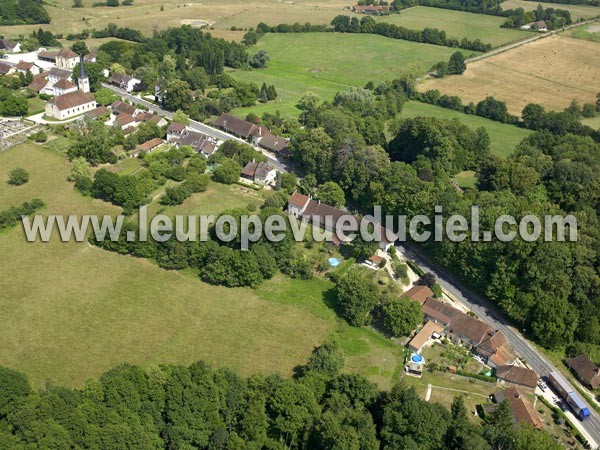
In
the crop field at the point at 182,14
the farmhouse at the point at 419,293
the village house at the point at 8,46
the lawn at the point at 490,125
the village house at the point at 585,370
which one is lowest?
the village house at the point at 585,370

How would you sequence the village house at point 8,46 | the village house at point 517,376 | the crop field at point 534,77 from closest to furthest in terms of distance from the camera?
the village house at point 517,376, the crop field at point 534,77, the village house at point 8,46

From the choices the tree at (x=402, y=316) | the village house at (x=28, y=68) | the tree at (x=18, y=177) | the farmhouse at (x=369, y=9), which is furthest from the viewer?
the farmhouse at (x=369, y=9)

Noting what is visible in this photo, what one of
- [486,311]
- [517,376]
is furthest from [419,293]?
[517,376]

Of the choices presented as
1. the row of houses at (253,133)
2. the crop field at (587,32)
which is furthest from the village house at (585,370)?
the crop field at (587,32)

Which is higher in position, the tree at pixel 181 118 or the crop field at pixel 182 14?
the crop field at pixel 182 14

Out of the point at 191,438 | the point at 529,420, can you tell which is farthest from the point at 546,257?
the point at 191,438

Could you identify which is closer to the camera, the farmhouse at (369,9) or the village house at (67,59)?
the village house at (67,59)

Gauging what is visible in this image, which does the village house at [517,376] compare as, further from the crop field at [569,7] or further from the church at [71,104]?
the crop field at [569,7]
